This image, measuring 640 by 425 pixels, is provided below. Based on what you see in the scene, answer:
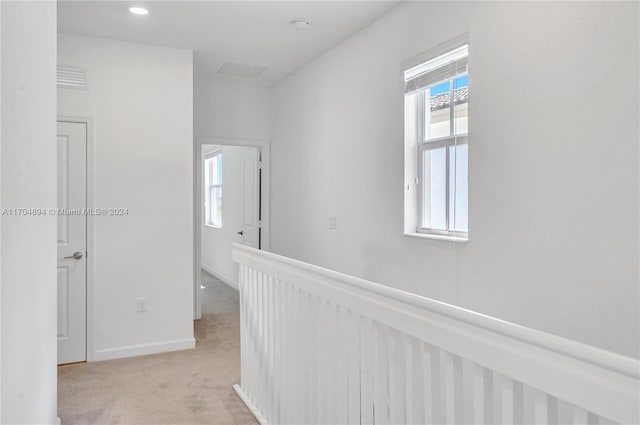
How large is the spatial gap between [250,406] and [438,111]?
2211 millimetres

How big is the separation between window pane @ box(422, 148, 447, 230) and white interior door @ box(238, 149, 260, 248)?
2.81 m

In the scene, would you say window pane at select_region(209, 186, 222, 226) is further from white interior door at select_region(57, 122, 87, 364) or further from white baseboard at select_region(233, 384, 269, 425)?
white baseboard at select_region(233, 384, 269, 425)

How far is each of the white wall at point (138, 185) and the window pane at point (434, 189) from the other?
2134 mm

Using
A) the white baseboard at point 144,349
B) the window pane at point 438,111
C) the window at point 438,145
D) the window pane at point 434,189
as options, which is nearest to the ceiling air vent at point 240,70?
the window at point 438,145

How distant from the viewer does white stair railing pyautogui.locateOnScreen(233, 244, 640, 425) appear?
869 millimetres

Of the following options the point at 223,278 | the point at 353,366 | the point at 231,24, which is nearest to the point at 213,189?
the point at 223,278

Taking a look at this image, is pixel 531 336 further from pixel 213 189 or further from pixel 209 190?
pixel 209 190

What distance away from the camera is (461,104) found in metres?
2.79

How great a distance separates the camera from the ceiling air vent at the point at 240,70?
15.1 ft

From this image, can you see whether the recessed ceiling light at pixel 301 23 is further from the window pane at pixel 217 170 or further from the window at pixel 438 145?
the window pane at pixel 217 170

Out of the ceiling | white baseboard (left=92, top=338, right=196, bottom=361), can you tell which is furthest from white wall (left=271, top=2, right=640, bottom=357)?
white baseboard (left=92, top=338, right=196, bottom=361)
